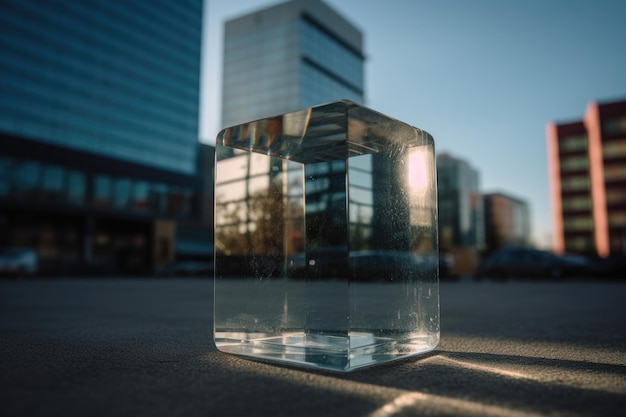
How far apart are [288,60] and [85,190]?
48.1 meters

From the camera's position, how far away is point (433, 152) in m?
3.11

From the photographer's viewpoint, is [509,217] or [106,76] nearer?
[106,76]

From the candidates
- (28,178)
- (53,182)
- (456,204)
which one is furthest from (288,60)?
(28,178)

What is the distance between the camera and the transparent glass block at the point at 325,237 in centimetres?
246

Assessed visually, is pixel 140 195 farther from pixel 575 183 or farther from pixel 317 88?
pixel 575 183

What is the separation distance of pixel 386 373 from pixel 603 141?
65989 millimetres

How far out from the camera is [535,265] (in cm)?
1814

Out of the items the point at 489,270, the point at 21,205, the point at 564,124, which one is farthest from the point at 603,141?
the point at 21,205

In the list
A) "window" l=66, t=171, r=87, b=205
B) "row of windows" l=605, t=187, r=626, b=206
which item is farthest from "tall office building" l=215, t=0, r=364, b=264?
"row of windows" l=605, t=187, r=626, b=206

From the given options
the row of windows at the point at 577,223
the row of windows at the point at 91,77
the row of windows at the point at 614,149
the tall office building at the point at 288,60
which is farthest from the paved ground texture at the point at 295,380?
the tall office building at the point at 288,60

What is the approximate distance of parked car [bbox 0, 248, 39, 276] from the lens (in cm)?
2283

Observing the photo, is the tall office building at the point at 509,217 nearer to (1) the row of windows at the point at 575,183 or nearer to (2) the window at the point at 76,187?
(1) the row of windows at the point at 575,183

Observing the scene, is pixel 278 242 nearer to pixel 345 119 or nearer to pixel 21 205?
pixel 345 119

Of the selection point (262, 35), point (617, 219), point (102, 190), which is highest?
point (262, 35)
